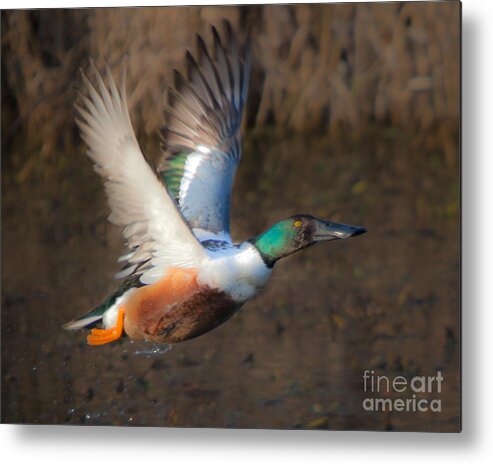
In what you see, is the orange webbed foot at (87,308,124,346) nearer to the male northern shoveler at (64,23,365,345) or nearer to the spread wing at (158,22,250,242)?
the male northern shoveler at (64,23,365,345)

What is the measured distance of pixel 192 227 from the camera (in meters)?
3.04

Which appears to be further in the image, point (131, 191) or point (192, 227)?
point (192, 227)

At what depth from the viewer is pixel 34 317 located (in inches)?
123

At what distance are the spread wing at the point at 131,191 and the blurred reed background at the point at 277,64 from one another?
75 mm

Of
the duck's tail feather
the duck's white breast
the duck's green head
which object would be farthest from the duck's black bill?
the duck's tail feather

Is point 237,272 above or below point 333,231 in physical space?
below

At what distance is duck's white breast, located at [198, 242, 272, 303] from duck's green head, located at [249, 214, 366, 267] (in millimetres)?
25

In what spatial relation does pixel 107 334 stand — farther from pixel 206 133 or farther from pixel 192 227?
pixel 206 133

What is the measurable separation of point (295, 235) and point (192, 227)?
26 centimetres

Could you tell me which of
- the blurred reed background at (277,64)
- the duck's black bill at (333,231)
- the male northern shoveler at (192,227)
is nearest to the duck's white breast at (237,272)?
the male northern shoveler at (192,227)

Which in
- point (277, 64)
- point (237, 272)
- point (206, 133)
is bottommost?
point (237, 272)

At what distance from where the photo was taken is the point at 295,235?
9.95 ft

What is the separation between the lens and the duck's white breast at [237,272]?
3.00 metres

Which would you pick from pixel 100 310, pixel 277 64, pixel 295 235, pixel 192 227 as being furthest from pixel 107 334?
pixel 277 64
